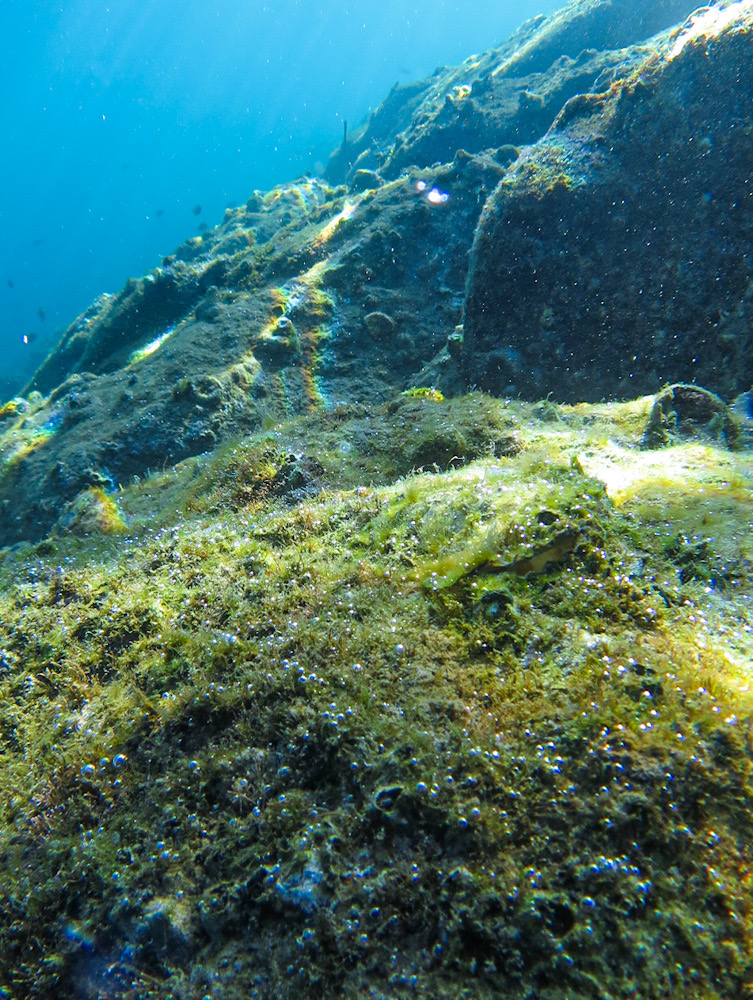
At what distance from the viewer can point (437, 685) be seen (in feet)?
6.66

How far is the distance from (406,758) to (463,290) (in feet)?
28.7

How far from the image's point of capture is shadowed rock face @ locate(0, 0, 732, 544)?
558 cm

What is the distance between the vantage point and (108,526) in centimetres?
496

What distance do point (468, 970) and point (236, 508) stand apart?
145 inches

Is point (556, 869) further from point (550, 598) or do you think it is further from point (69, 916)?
point (69, 916)

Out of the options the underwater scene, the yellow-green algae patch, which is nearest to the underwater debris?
the underwater scene

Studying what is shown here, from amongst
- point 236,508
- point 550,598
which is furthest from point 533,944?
point 236,508

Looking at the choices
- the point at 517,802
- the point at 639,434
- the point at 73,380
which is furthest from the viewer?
the point at 73,380

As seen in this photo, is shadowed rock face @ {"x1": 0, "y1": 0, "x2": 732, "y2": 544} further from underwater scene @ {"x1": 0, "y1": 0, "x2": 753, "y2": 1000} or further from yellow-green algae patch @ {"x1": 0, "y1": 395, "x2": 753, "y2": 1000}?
yellow-green algae patch @ {"x1": 0, "y1": 395, "x2": 753, "y2": 1000}

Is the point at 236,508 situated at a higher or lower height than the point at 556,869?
higher

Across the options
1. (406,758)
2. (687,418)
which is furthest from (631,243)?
(406,758)

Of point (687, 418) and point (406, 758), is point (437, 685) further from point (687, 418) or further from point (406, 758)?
point (687, 418)

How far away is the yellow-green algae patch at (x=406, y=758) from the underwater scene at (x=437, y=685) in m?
0.01

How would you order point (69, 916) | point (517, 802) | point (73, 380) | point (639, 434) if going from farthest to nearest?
point (73, 380) < point (639, 434) < point (69, 916) < point (517, 802)
